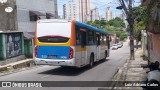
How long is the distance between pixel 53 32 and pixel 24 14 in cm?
2029

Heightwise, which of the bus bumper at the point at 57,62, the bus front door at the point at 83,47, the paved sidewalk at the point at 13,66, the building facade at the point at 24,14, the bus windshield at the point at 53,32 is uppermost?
the building facade at the point at 24,14

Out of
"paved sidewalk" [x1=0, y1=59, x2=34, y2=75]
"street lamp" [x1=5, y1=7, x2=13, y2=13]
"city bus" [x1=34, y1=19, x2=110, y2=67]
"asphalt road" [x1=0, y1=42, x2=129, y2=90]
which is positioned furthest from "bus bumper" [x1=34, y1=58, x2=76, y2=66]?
"street lamp" [x1=5, y1=7, x2=13, y2=13]

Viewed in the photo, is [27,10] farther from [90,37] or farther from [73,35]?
[73,35]

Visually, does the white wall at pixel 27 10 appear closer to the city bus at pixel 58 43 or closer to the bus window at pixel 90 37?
the bus window at pixel 90 37

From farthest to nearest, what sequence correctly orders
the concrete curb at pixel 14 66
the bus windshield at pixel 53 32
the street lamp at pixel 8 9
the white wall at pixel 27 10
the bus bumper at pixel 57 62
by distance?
1. the white wall at pixel 27 10
2. the street lamp at pixel 8 9
3. the concrete curb at pixel 14 66
4. the bus windshield at pixel 53 32
5. the bus bumper at pixel 57 62

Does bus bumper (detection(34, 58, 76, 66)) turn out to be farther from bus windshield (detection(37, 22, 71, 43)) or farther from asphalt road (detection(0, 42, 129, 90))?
bus windshield (detection(37, 22, 71, 43))

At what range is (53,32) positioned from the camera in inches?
723

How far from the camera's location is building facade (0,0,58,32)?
3541cm

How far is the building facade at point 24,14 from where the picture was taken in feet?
116

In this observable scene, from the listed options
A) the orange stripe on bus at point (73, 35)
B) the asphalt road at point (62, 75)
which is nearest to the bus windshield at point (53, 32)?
the orange stripe on bus at point (73, 35)

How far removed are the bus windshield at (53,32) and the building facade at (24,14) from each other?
17.5 m

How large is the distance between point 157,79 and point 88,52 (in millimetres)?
14324

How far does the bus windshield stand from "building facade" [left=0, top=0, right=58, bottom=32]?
57.3ft

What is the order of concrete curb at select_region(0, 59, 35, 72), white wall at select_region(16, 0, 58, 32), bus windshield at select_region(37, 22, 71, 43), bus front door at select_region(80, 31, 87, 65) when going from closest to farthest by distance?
bus windshield at select_region(37, 22, 71, 43) < bus front door at select_region(80, 31, 87, 65) < concrete curb at select_region(0, 59, 35, 72) < white wall at select_region(16, 0, 58, 32)
